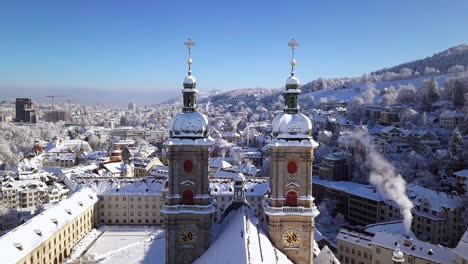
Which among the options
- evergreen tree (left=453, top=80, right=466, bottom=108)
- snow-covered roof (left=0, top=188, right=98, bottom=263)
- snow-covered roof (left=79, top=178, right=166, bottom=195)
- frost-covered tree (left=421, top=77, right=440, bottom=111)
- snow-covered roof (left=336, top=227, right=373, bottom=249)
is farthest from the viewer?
frost-covered tree (left=421, top=77, right=440, bottom=111)

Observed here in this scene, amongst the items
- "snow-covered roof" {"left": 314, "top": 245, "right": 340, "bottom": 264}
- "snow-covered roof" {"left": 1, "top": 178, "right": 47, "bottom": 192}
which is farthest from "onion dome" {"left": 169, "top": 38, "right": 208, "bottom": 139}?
"snow-covered roof" {"left": 1, "top": 178, "right": 47, "bottom": 192}

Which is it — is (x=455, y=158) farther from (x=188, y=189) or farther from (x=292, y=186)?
(x=188, y=189)

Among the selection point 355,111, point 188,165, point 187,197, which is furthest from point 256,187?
point 355,111

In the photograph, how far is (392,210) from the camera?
255ft

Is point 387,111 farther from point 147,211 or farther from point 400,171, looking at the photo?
point 147,211

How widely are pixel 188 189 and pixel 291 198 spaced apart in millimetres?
8946

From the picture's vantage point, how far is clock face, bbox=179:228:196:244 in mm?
35125

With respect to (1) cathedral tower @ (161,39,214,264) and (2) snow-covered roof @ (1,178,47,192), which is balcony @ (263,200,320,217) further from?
(2) snow-covered roof @ (1,178,47,192)

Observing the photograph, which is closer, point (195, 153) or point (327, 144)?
point (195, 153)

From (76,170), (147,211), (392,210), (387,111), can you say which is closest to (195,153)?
(147,211)

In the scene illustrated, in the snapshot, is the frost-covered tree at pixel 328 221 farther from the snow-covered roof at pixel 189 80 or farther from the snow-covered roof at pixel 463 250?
the snow-covered roof at pixel 189 80

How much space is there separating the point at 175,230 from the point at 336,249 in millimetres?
36988

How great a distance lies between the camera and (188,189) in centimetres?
3538

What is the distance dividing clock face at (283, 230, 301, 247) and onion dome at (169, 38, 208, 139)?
11012 mm
